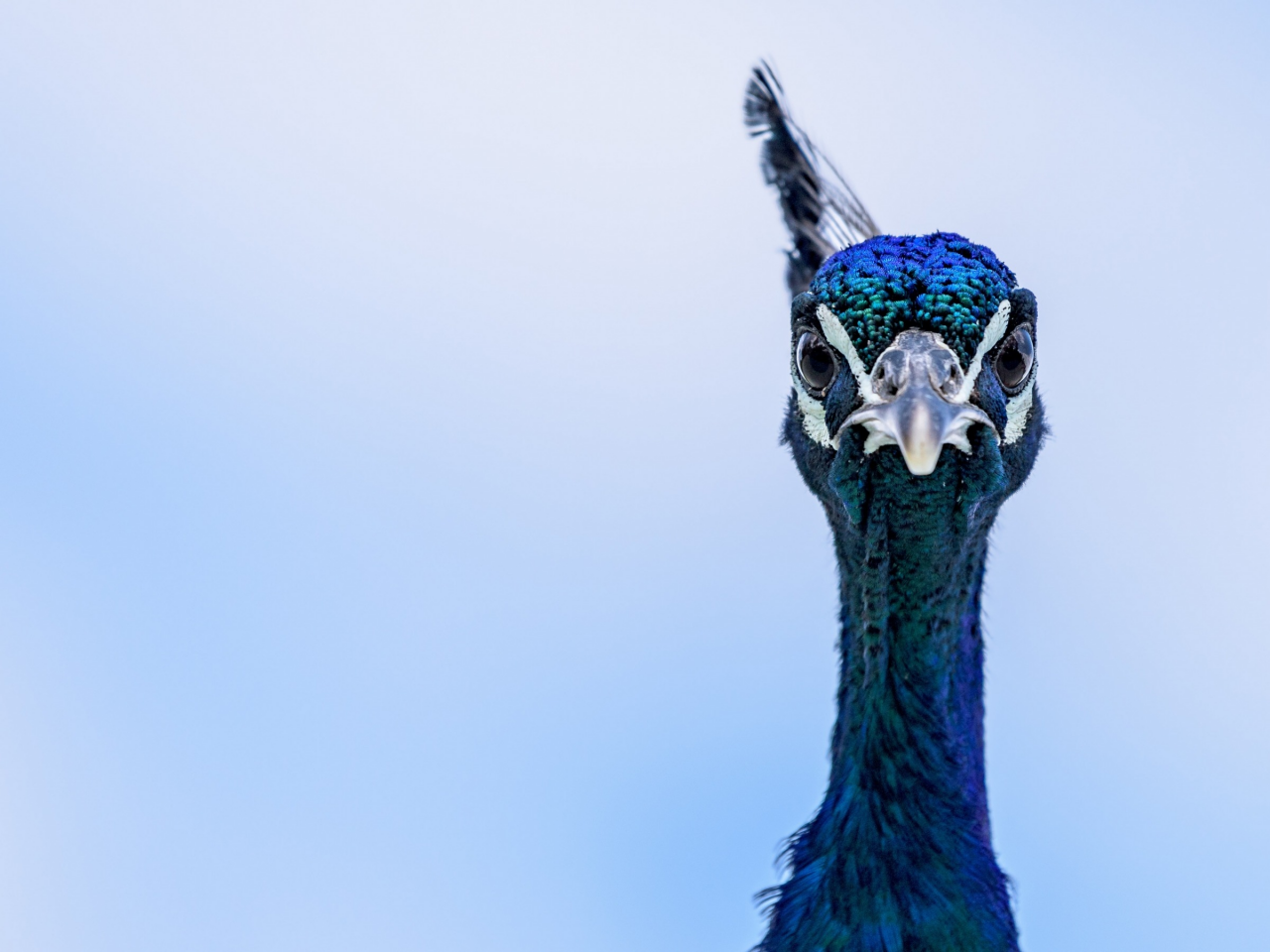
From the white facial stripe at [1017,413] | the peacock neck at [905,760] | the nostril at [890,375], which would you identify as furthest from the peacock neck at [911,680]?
the nostril at [890,375]

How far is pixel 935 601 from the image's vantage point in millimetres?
1457

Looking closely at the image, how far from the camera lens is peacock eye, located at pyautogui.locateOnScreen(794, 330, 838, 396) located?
52.4 inches

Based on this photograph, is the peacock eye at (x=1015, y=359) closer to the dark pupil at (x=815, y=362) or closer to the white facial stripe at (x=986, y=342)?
the white facial stripe at (x=986, y=342)

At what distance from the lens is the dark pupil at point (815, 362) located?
4.38 feet

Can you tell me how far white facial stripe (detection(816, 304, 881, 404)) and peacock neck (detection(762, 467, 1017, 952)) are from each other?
0.40 feet

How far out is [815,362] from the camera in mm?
1353

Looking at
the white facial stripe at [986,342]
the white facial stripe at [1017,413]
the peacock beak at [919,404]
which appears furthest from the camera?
the white facial stripe at [1017,413]

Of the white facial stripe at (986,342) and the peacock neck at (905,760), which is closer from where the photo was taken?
the white facial stripe at (986,342)

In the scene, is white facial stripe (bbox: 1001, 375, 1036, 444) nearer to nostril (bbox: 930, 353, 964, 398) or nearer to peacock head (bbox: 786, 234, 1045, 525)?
peacock head (bbox: 786, 234, 1045, 525)

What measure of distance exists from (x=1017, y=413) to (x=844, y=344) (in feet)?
0.74

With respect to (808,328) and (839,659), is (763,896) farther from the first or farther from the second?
(808,328)

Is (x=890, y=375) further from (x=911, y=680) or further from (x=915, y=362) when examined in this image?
(x=911, y=680)

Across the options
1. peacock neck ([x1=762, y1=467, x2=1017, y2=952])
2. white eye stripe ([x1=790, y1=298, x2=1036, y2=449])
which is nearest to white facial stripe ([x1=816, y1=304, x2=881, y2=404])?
white eye stripe ([x1=790, y1=298, x2=1036, y2=449])

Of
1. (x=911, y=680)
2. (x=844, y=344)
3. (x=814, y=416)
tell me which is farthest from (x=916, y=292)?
(x=911, y=680)
